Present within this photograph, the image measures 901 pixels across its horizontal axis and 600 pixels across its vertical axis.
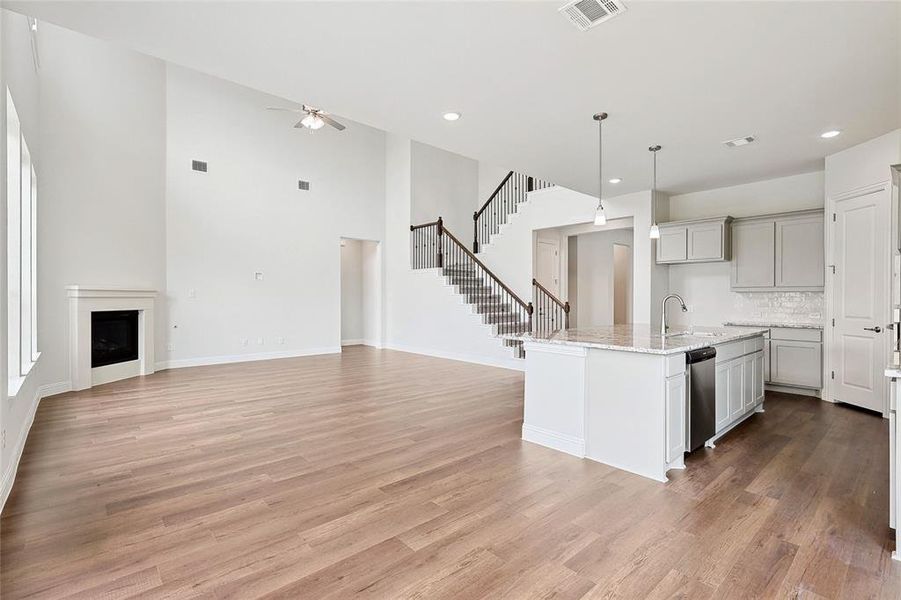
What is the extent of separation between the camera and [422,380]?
6.60 metres

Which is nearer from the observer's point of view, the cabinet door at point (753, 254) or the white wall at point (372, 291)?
the cabinet door at point (753, 254)

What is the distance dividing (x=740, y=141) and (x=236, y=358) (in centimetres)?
859

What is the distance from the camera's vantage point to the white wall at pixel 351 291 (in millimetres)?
11086

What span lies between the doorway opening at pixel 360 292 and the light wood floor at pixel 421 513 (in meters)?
6.37

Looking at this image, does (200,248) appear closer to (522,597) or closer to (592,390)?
(592,390)

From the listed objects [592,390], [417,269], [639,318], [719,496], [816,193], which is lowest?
[719,496]

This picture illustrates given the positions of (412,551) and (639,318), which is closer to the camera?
(412,551)

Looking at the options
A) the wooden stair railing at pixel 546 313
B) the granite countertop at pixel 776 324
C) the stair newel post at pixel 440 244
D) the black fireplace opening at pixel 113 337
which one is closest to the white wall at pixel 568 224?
the wooden stair railing at pixel 546 313

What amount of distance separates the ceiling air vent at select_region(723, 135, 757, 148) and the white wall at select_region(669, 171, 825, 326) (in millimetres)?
2022

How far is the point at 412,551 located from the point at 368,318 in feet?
30.2

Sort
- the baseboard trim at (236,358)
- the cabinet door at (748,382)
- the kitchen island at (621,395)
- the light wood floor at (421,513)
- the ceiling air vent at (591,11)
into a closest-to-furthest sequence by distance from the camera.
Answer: the light wood floor at (421,513) < the ceiling air vent at (591,11) < the kitchen island at (621,395) < the cabinet door at (748,382) < the baseboard trim at (236,358)

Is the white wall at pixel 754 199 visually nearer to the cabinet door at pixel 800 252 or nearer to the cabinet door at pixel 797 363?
the cabinet door at pixel 800 252

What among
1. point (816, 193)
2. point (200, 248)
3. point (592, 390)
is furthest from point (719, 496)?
point (200, 248)

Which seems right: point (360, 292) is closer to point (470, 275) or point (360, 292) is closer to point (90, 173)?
point (470, 275)
